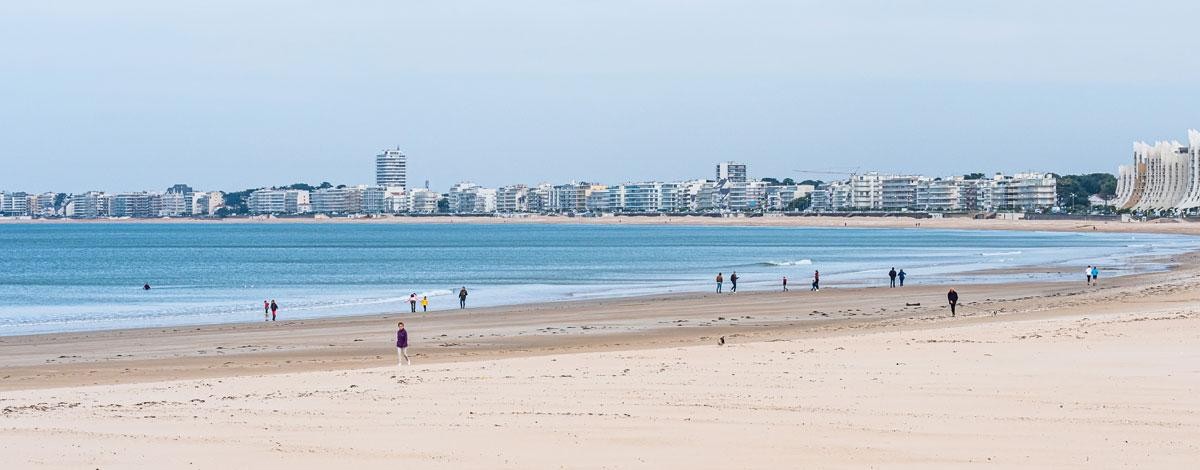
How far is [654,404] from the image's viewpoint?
13.4 meters

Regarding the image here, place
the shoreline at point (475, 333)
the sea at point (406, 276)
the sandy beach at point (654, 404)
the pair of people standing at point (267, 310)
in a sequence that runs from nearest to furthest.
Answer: the sandy beach at point (654, 404) < the shoreline at point (475, 333) < the pair of people standing at point (267, 310) < the sea at point (406, 276)

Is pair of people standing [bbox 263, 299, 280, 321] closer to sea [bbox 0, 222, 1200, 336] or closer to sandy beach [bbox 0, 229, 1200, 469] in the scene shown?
sea [bbox 0, 222, 1200, 336]

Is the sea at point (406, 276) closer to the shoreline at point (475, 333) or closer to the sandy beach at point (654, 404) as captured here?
the shoreline at point (475, 333)

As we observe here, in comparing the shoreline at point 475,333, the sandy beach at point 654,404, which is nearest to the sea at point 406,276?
the shoreline at point 475,333

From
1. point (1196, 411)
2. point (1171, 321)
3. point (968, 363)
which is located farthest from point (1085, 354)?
point (1171, 321)

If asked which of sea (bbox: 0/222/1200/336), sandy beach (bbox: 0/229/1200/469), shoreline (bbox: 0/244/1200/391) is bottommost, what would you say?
sea (bbox: 0/222/1200/336)

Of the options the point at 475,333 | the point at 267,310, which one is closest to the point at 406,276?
the point at 267,310

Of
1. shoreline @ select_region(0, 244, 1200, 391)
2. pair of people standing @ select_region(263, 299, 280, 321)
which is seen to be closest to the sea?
pair of people standing @ select_region(263, 299, 280, 321)

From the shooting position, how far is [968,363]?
16.6m

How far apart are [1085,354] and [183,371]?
1318cm

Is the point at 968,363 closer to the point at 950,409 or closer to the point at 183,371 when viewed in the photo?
the point at 950,409

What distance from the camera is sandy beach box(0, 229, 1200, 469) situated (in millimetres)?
10828

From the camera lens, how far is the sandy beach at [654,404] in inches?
426

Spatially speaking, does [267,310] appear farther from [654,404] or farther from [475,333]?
[654,404]
